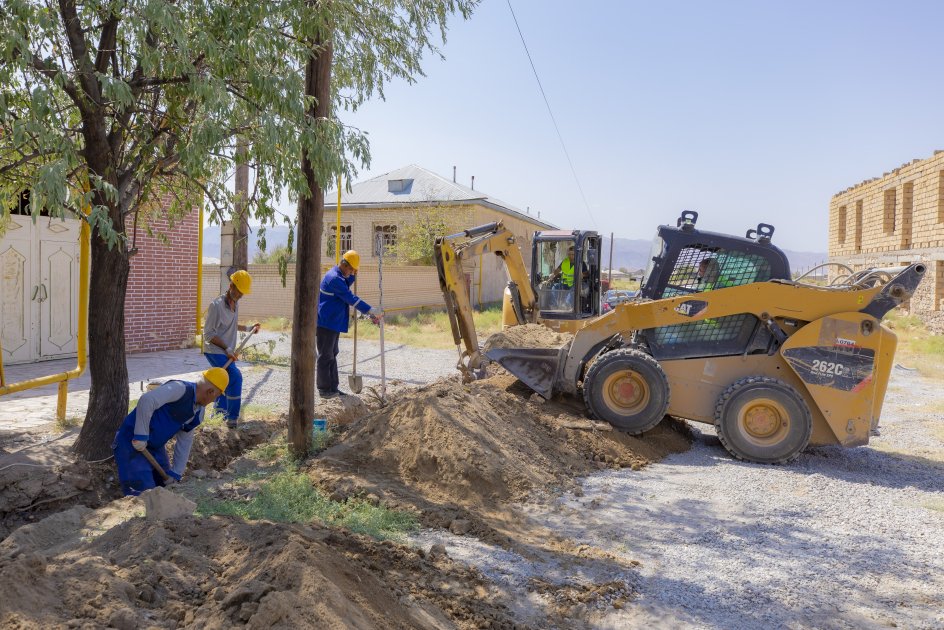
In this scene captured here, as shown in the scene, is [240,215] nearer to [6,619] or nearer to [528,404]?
[528,404]

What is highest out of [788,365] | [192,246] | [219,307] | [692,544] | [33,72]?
[33,72]

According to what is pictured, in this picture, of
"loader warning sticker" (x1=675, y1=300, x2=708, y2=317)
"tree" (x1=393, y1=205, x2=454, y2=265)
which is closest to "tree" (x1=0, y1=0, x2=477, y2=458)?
"loader warning sticker" (x1=675, y1=300, x2=708, y2=317)

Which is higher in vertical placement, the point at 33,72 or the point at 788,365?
the point at 33,72

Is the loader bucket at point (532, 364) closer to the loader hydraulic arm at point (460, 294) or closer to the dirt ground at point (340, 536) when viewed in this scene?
the dirt ground at point (340, 536)

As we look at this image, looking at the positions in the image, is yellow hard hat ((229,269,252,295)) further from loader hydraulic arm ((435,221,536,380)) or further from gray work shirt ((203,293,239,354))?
loader hydraulic arm ((435,221,536,380))

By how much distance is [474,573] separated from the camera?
13.2 feet

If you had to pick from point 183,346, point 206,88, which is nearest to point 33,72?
point 206,88

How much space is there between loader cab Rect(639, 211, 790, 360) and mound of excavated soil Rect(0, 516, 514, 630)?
425 cm

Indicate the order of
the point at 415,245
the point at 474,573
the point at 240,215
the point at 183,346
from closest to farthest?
1. the point at 474,573
2. the point at 240,215
3. the point at 183,346
4. the point at 415,245

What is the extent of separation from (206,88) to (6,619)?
131 inches

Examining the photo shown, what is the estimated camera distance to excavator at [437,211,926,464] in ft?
22.2

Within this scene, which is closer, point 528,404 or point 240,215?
point 240,215

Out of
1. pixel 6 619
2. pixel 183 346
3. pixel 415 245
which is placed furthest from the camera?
pixel 415 245

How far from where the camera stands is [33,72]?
15.0 ft
